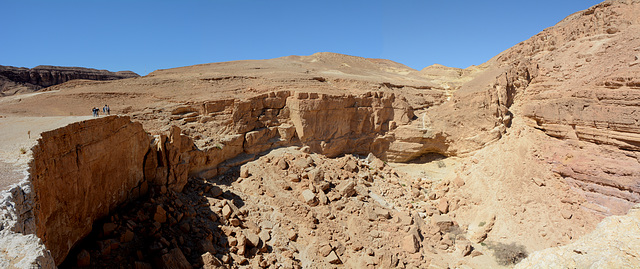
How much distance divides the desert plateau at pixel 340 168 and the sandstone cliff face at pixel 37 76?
2070 centimetres

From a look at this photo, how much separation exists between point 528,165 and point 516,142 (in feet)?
4.64

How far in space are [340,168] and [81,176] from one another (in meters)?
9.39

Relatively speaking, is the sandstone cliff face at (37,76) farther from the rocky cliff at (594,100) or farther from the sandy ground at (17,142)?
the rocky cliff at (594,100)

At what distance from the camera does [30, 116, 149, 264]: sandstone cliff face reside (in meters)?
5.05

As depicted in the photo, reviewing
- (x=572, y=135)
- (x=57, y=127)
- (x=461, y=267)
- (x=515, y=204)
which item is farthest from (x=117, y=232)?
(x=572, y=135)

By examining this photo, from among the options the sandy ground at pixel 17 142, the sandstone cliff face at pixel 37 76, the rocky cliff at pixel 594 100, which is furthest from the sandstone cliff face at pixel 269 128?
the sandstone cliff face at pixel 37 76

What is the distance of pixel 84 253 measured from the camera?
19.3 feet

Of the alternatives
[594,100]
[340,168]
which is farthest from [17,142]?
[594,100]

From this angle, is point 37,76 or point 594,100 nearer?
point 594,100

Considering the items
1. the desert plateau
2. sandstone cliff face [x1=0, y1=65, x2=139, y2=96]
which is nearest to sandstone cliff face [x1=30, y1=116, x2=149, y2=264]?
the desert plateau

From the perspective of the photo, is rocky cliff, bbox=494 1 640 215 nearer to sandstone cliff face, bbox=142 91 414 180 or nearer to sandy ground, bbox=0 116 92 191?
sandstone cliff face, bbox=142 91 414 180

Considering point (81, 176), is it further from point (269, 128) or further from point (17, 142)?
point (269, 128)

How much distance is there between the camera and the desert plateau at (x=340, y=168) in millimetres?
6195

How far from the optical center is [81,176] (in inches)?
242
